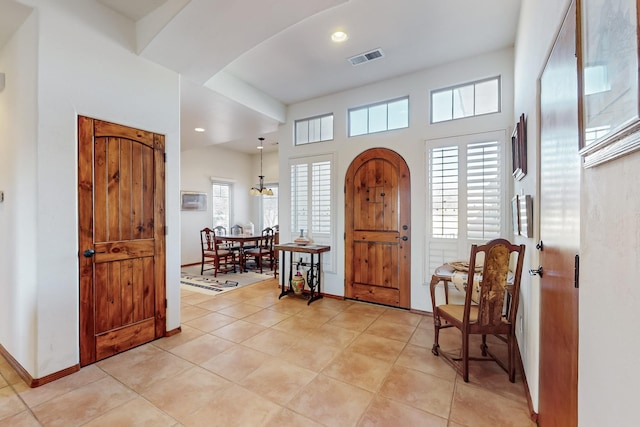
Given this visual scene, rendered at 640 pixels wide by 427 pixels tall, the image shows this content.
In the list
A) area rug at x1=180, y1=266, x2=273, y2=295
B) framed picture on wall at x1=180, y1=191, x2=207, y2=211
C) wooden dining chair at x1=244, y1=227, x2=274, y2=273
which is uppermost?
framed picture on wall at x1=180, y1=191, x2=207, y2=211

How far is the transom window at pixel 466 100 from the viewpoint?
11.2 feet

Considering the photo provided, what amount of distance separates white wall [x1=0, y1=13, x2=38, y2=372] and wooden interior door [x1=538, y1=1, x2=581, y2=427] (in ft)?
10.9

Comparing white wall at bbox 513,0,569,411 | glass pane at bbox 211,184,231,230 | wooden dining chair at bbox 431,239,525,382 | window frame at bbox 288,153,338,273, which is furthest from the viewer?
glass pane at bbox 211,184,231,230

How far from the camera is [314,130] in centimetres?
476

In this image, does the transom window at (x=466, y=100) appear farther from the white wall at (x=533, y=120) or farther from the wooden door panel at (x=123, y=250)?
the wooden door panel at (x=123, y=250)

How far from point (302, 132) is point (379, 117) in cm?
134

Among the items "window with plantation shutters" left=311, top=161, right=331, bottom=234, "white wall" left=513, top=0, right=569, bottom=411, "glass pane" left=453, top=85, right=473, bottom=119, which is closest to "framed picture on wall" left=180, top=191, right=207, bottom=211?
"window with plantation shutters" left=311, top=161, right=331, bottom=234

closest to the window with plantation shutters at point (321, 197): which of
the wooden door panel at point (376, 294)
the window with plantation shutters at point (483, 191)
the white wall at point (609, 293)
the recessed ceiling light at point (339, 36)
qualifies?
the wooden door panel at point (376, 294)

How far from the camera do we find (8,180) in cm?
243

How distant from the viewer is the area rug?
16.4 feet

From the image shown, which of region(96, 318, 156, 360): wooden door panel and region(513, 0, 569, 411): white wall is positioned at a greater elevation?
region(513, 0, 569, 411): white wall

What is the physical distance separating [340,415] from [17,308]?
260 centimetres

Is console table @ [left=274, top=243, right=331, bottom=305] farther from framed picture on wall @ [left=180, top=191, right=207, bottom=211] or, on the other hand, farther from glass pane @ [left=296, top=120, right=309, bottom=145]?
framed picture on wall @ [left=180, top=191, right=207, bottom=211]

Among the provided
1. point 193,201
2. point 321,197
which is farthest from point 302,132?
point 193,201
